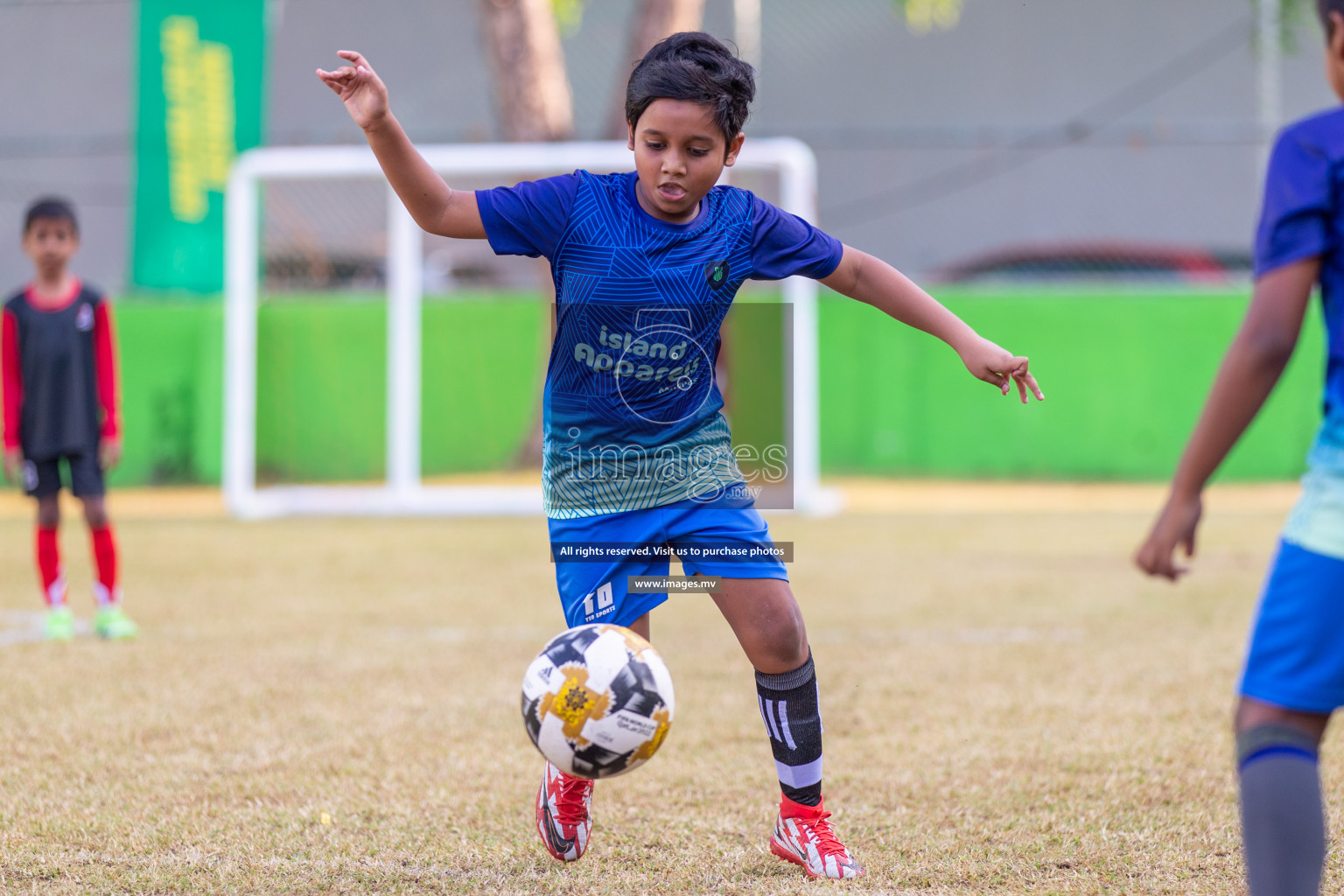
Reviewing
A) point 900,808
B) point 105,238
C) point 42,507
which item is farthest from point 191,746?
point 105,238

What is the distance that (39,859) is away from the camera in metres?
2.89

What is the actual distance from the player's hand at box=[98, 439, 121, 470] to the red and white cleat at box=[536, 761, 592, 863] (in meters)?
3.85

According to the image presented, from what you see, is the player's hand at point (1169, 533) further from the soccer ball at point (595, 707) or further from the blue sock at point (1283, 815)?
the soccer ball at point (595, 707)

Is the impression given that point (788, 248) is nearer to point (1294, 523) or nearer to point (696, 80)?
point (696, 80)

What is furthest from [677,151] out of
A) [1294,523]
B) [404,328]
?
[404,328]

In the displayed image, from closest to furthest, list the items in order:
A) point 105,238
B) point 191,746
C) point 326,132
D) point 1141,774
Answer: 1. point 1141,774
2. point 191,746
3. point 326,132
4. point 105,238

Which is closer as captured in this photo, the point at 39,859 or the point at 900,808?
the point at 39,859

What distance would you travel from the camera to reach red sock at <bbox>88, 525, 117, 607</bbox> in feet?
18.9

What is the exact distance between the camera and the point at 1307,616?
6.00ft

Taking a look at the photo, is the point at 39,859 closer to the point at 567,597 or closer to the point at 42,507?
the point at 567,597

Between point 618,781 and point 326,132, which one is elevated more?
point 326,132

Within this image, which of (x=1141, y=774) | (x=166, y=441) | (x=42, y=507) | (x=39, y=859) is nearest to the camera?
(x=39, y=859)

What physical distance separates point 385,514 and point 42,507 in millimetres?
4894

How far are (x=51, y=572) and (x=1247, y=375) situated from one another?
532 cm
